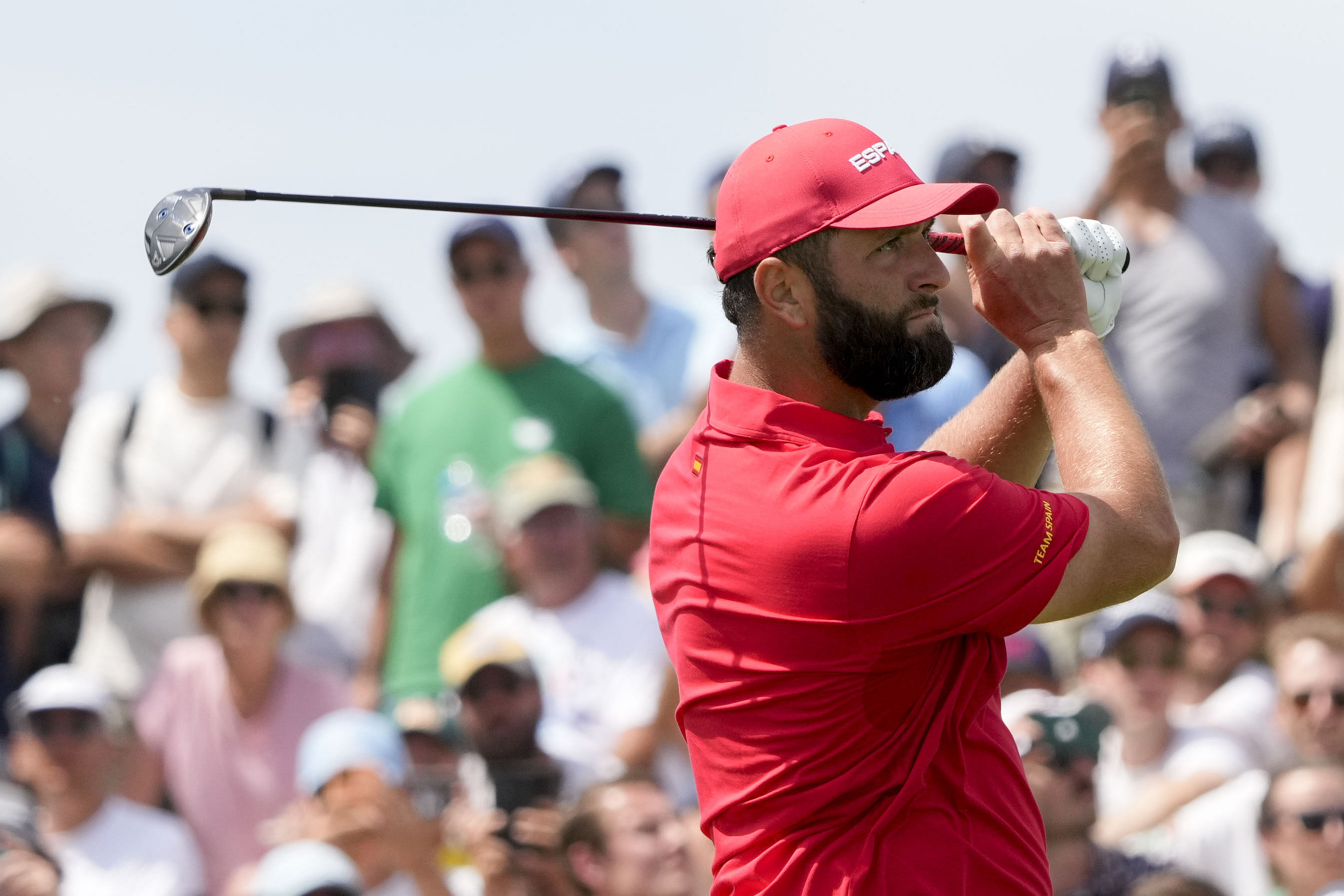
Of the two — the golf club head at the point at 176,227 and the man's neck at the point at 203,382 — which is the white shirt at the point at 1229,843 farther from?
→ the man's neck at the point at 203,382

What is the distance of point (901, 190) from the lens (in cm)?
273

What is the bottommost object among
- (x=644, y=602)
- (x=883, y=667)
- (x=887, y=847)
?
(x=644, y=602)

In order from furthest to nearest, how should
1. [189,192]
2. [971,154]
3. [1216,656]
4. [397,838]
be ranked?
[971,154], [1216,656], [397,838], [189,192]

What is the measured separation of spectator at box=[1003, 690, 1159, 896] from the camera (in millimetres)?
5156

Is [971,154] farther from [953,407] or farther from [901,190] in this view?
[901,190]

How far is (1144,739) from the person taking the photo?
5.87m

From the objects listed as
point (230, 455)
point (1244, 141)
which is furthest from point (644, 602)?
point (1244, 141)

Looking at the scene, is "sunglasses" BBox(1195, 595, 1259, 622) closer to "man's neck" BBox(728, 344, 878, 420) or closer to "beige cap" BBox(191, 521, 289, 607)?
"beige cap" BBox(191, 521, 289, 607)

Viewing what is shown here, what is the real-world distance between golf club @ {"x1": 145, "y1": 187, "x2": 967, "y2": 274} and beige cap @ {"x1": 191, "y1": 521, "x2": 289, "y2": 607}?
3.41 m

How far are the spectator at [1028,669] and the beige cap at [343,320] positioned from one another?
2.96m

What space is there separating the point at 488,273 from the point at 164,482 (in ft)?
4.89

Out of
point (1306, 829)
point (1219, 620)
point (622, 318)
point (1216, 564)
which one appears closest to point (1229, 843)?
point (1306, 829)

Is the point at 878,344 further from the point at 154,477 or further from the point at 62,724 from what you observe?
the point at 154,477

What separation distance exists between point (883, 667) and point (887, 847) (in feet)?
0.86
